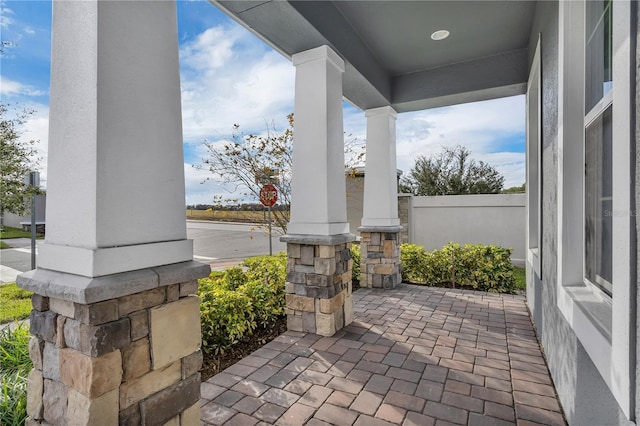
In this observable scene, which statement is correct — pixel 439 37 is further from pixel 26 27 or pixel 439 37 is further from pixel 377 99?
pixel 26 27

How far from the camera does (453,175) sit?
46.5 feet

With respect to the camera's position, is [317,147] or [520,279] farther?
[520,279]

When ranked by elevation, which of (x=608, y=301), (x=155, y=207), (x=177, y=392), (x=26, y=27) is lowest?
(x=177, y=392)

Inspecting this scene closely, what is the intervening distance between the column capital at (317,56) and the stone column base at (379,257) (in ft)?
8.71

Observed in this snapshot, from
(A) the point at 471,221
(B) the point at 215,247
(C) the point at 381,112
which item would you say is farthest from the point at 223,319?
(B) the point at 215,247

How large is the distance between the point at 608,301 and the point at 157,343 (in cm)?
218

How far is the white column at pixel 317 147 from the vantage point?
339 cm

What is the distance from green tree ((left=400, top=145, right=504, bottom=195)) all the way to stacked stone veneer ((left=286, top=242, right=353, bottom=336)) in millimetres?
11310

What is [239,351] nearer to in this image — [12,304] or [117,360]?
[117,360]

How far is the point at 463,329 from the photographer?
351 cm

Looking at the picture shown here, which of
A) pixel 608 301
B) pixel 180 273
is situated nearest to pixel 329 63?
pixel 180 273

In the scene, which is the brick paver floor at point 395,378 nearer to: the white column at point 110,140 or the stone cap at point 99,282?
the stone cap at point 99,282

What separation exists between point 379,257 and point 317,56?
3.14m

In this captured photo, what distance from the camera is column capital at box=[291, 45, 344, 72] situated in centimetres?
340
